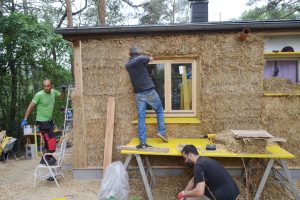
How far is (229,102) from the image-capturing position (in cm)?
645

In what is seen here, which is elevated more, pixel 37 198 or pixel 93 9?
pixel 93 9

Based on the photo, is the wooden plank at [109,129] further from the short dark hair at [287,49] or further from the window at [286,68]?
the short dark hair at [287,49]

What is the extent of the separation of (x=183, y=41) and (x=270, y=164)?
9.46 feet

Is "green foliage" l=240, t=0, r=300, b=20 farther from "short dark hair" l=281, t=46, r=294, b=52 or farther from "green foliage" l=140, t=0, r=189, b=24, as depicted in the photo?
"short dark hair" l=281, t=46, r=294, b=52

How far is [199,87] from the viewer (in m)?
6.49

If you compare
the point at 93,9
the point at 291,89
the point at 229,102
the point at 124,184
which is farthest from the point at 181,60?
the point at 93,9

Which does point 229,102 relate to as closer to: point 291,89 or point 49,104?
point 291,89

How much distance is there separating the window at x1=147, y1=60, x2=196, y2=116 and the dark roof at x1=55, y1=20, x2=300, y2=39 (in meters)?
0.71

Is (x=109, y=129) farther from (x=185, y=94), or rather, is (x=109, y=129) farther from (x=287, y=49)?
(x=287, y=49)

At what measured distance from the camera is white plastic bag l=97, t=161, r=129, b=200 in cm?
498

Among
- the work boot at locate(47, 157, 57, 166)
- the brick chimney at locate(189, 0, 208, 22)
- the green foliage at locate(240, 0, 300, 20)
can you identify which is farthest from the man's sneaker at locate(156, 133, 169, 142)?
the green foliage at locate(240, 0, 300, 20)

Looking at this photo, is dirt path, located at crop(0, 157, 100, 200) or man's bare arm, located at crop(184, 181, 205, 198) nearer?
man's bare arm, located at crop(184, 181, 205, 198)

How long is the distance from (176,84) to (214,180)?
2747 mm

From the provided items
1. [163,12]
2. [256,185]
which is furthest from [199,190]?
[163,12]
